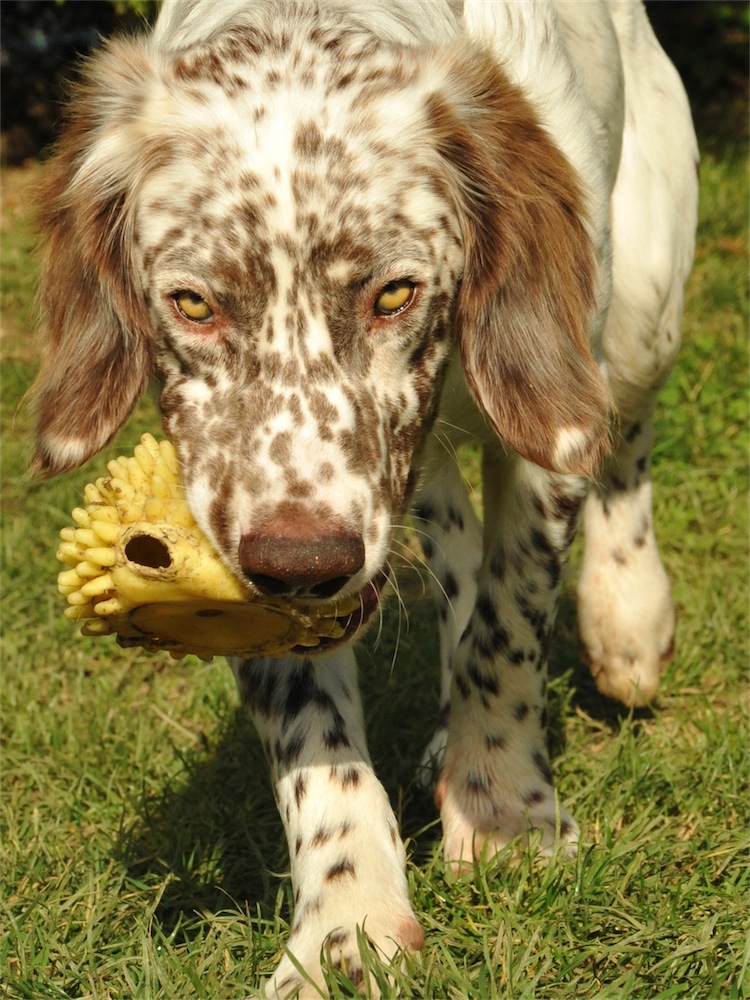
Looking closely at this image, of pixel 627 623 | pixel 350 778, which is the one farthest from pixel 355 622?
pixel 627 623

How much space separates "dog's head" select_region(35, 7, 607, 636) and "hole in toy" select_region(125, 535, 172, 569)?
95mm

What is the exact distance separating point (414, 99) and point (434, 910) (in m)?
1.50

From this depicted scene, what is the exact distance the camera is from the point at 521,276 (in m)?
2.76

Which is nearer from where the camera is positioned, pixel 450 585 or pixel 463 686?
pixel 463 686

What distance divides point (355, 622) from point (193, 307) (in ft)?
1.99

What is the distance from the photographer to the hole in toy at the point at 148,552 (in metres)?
2.37

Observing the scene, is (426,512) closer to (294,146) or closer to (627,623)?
(627,623)

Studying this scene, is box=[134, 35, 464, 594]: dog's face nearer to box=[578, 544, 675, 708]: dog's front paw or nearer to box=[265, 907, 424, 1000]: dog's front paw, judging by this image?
box=[265, 907, 424, 1000]: dog's front paw

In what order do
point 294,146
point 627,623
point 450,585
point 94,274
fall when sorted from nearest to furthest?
point 294,146 < point 94,274 < point 627,623 < point 450,585

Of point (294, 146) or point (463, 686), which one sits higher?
point (294, 146)

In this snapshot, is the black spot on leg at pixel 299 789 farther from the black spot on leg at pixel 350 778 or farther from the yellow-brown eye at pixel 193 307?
the yellow-brown eye at pixel 193 307

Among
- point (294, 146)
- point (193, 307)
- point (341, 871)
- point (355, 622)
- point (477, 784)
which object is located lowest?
point (477, 784)

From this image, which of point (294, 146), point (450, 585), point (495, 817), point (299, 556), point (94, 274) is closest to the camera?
point (299, 556)

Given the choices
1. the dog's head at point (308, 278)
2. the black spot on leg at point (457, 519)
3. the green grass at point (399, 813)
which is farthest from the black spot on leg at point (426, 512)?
the dog's head at point (308, 278)
